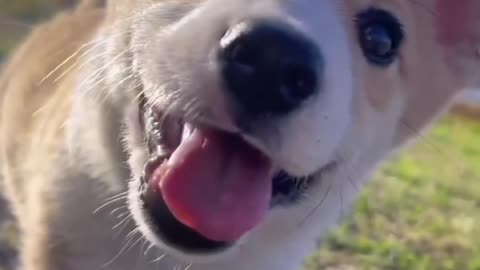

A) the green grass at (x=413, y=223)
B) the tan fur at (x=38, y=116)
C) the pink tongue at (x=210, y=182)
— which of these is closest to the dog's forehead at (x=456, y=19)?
the green grass at (x=413, y=223)

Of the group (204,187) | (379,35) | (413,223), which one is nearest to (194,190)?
(204,187)

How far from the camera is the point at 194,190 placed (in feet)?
6.55

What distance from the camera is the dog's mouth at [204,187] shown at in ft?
6.56

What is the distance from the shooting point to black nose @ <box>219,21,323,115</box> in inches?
69.9

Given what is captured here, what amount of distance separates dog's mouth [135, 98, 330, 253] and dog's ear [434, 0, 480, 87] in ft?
3.37

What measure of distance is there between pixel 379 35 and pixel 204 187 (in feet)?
2.49

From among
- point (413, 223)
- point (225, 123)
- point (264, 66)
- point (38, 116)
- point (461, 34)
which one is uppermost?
point (264, 66)

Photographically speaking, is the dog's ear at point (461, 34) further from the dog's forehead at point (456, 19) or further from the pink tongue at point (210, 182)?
the pink tongue at point (210, 182)

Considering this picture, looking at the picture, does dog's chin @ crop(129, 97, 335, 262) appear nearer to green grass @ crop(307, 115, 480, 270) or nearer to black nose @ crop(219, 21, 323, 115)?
black nose @ crop(219, 21, 323, 115)

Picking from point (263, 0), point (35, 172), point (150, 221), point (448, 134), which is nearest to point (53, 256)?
point (35, 172)

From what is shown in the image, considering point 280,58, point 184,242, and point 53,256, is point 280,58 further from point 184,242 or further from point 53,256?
point 53,256

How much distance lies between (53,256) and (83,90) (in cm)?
52

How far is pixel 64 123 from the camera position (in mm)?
2760

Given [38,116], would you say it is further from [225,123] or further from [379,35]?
[225,123]
